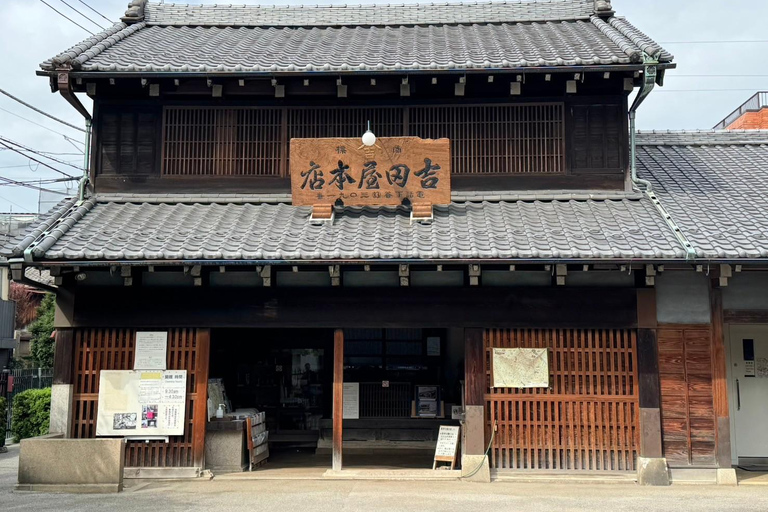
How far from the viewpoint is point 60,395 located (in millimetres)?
10570

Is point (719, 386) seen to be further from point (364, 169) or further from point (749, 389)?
point (364, 169)

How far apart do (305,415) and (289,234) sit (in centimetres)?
683

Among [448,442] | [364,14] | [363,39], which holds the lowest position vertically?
[448,442]

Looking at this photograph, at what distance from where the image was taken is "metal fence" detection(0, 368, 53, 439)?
1678cm

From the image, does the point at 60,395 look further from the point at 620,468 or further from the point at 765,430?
the point at 765,430

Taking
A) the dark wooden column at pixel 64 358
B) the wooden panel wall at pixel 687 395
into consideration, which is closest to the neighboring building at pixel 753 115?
the wooden panel wall at pixel 687 395

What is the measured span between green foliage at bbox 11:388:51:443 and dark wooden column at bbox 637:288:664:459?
1373cm

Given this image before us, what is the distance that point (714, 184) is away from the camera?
1232cm

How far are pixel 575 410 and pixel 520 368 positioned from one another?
3.51ft

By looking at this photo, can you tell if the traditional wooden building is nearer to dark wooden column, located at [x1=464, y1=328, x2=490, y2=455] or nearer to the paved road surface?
dark wooden column, located at [x1=464, y1=328, x2=490, y2=455]

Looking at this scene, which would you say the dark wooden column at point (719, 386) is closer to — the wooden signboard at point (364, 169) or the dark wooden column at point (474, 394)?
the dark wooden column at point (474, 394)

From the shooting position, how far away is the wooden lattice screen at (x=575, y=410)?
10398 mm

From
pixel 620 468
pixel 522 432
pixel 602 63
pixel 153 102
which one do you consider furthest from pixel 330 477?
pixel 602 63

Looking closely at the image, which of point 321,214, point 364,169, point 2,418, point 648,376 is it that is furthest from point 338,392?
point 2,418
